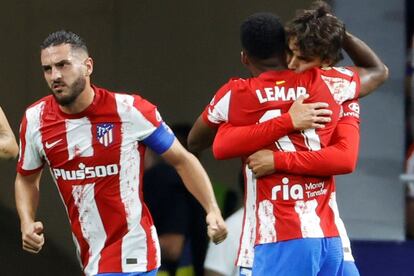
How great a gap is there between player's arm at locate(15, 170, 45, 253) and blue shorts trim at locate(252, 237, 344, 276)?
99 cm

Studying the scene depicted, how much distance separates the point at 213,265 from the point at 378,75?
1.84 meters

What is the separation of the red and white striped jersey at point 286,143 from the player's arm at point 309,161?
54mm

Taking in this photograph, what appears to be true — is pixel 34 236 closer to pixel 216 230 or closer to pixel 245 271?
pixel 216 230

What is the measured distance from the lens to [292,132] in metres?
6.23

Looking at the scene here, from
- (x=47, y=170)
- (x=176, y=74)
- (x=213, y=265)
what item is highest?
(x=176, y=74)

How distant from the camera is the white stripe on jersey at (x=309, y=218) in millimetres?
6211

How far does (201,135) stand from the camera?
6.60m

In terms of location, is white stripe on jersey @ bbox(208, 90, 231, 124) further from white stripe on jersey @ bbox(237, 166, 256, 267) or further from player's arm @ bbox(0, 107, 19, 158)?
player's arm @ bbox(0, 107, 19, 158)

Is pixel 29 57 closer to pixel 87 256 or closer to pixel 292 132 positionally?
pixel 87 256

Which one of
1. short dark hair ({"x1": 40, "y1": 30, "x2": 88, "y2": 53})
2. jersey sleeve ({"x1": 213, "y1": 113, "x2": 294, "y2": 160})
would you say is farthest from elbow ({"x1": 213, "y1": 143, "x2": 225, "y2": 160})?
short dark hair ({"x1": 40, "y1": 30, "x2": 88, "y2": 53})

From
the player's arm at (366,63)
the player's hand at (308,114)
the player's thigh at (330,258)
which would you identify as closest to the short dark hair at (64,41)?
the player's hand at (308,114)

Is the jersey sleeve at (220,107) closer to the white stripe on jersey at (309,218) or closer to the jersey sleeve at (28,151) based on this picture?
the white stripe on jersey at (309,218)

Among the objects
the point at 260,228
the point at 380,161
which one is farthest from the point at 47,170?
the point at 260,228

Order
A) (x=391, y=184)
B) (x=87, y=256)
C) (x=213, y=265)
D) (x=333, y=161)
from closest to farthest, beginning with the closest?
1. (x=333, y=161)
2. (x=87, y=256)
3. (x=213, y=265)
4. (x=391, y=184)
